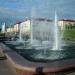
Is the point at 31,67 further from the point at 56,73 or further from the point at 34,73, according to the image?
the point at 56,73

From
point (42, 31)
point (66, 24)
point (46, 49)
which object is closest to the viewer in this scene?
point (46, 49)

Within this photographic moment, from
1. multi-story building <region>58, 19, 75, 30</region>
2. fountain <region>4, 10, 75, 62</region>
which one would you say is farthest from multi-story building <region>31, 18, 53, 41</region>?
multi-story building <region>58, 19, 75, 30</region>

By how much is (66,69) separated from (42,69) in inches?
28.2

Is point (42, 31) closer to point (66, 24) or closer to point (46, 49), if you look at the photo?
point (46, 49)

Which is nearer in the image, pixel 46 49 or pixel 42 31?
pixel 46 49

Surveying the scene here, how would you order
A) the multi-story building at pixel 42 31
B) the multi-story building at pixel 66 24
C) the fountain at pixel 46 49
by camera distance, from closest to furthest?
1. the fountain at pixel 46 49
2. the multi-story building at pixel 42 31
3. the multi-story building at pixel 66 24

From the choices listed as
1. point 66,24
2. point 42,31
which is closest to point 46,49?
point 42,31

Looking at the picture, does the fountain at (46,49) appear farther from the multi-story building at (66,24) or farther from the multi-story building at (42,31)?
the multi-story building at (66,24)

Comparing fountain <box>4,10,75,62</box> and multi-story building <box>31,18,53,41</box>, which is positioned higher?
multi-story building <box>31,18,53,41</box>

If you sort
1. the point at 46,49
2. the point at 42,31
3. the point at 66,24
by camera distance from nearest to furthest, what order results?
the point at 46,49 → the point at 42,31 → the point at 66,24

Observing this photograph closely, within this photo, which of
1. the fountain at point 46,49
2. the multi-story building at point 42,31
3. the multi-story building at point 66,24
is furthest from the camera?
the multi-story building at point 66,24

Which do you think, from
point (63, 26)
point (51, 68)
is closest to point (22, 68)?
point (51, 68)

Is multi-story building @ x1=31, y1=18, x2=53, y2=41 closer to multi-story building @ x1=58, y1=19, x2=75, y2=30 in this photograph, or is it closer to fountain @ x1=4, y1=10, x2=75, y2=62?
fountain @ x1=4, y1=10, x2=75, y2=62

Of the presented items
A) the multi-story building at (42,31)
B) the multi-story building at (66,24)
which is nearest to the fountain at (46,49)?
the multi-story building at (42,31)
